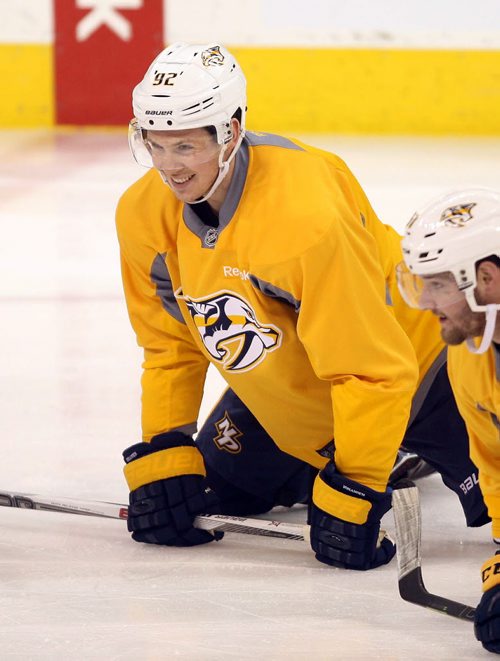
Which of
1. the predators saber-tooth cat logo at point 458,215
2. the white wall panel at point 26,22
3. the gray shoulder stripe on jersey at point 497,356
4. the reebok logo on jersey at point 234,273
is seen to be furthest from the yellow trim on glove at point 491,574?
the white wall panel at point 26,22

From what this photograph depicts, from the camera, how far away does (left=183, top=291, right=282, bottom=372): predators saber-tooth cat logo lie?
105 inches

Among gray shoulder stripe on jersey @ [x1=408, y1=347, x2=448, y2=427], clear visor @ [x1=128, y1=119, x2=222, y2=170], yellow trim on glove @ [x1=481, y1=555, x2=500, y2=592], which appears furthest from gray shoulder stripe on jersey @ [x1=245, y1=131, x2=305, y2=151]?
yellow trim on glove @ [x1=481, y1=555, x2=500, y2=592]

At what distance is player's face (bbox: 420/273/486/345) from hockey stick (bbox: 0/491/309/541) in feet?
2.41

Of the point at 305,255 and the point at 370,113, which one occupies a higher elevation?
the point at 305,255

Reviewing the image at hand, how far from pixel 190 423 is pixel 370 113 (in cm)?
600

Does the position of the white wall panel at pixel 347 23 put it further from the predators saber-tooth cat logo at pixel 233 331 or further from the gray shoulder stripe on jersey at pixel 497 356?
the gray shoulder stripe on jersey at pixel 497 356

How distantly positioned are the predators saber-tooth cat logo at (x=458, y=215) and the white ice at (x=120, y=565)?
28.4 inches

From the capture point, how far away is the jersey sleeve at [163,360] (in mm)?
2920

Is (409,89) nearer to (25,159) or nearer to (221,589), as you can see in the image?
(25,159)

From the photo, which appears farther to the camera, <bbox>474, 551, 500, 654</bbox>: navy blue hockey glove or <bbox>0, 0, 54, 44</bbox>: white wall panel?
<bbox>0, 0, 54, 44</bbox>: white wall panel

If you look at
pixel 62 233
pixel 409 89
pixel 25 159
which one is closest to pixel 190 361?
pixel 62 233

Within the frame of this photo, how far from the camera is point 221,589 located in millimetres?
2633

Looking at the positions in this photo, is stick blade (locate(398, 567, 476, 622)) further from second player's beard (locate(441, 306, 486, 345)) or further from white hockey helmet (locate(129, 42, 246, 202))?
white hockey helmet (locate(129, 42, 246, 202))

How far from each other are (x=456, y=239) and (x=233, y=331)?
0.68 m
